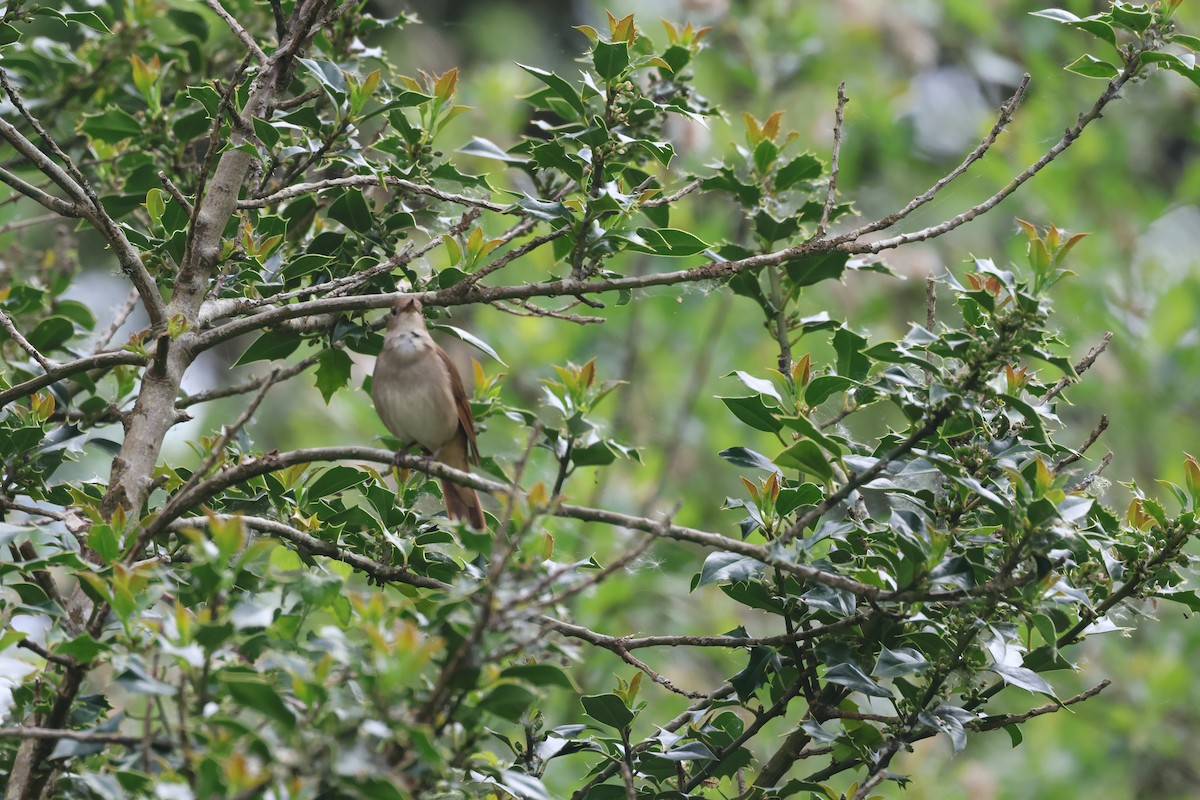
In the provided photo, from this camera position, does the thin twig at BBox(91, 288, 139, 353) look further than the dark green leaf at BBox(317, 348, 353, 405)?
Yes

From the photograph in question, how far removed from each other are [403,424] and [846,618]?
2104mm

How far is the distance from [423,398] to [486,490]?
191 cm

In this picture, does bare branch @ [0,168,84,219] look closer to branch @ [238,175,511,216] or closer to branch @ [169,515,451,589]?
branch @ [238,175,511,216]

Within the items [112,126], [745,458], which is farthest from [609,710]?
[112,126]

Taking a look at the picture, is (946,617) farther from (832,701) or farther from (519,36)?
(519,36)

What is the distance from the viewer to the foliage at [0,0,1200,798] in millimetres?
2141

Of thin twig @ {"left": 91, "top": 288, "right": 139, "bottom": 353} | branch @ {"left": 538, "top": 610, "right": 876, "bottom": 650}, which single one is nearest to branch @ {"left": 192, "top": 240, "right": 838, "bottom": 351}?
branch @ {"left": 538, "top": 610, "right": 876, "bottom": 650}

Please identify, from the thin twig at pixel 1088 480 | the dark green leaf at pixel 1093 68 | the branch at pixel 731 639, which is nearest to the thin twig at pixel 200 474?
the branch at pixel 731 639

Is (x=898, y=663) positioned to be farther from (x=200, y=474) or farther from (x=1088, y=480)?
(x=200, y=474)

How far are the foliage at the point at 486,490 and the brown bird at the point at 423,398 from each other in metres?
0.62

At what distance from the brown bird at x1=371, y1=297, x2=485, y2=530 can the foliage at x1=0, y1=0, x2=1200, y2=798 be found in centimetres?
62

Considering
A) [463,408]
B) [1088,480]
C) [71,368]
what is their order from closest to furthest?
1. [71,368]
2. [1088,480]
3. [463,408]

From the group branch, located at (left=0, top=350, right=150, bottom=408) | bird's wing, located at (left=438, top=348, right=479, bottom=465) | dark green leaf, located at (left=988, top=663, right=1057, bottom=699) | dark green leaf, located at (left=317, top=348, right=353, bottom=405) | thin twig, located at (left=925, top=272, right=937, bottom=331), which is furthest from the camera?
bird's wing, located at (left=438, top=348, right=479, bottom=465)

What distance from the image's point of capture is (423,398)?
4441mm
